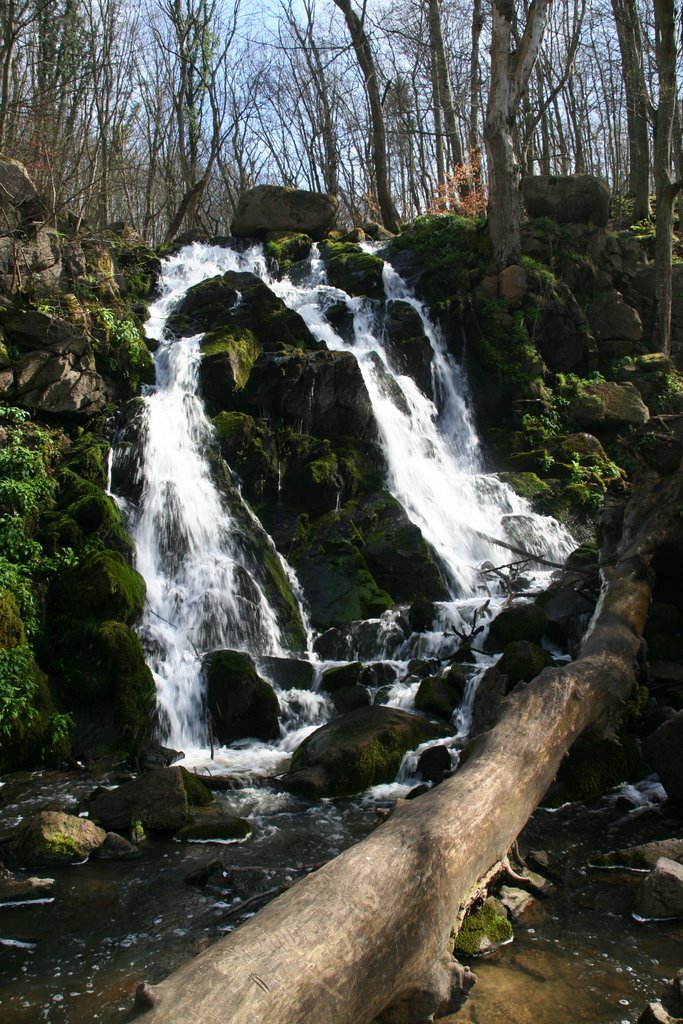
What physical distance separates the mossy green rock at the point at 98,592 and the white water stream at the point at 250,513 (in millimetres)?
615

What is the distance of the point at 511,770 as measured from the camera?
4.70 metres

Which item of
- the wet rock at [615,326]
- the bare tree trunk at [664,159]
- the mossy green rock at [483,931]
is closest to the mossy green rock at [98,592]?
the mossy green rock at [483,931]

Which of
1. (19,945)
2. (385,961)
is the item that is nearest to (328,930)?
(385,961)

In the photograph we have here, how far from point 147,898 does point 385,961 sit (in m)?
2.66

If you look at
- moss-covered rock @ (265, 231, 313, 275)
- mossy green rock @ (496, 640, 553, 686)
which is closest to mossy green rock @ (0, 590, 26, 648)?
mossy green rock @ (496, 640, 553, 686)

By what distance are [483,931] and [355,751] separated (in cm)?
303

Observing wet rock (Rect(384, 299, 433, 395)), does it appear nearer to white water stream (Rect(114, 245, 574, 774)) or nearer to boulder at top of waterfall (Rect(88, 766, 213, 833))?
white water stream (Rect(114, 245, 574, 774))

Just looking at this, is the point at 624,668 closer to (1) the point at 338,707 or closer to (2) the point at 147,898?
(1) the point at 338,707

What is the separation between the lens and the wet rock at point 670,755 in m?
6.00

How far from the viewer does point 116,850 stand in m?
5.89

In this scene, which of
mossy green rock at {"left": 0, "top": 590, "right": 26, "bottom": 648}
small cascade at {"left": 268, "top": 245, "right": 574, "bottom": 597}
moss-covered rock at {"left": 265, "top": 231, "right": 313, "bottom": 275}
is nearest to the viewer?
mossy green rock at {"left": 0, "top": 590, "right": 26, "bottom": 648}

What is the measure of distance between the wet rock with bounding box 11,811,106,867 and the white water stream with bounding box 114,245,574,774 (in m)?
2.11

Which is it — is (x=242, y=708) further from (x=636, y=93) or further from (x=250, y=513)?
(x=636, y=93)

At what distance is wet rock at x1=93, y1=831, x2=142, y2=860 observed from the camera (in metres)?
5.87
